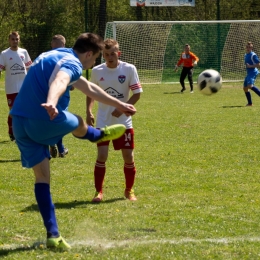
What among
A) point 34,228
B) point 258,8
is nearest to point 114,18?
point 258,8

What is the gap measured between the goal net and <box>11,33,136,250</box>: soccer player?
70.7 ft

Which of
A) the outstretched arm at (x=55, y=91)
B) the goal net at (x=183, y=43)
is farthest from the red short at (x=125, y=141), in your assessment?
the goal net at (x=183, y=43)

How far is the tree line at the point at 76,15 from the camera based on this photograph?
28969 mm

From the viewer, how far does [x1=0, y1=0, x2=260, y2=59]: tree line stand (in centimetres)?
2897

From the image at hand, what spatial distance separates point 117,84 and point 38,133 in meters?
2.37

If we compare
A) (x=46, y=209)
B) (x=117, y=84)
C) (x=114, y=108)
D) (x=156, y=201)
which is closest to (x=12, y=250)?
(x=46, y=209)

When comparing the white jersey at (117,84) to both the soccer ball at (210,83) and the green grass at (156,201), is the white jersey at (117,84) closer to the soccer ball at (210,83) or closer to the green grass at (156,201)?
the green grass at (156,201)

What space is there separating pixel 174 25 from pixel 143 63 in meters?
3.24

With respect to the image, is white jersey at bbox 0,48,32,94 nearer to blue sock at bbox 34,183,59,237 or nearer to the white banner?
blue sock at bbox 34,183,59,237

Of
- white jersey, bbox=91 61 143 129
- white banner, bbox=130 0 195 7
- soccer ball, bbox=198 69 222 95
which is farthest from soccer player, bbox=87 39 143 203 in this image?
white banner, bbox=130 0 195 7

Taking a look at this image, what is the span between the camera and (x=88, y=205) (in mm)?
6934

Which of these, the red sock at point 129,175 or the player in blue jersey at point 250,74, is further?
the player in blue jersey at point 250,74

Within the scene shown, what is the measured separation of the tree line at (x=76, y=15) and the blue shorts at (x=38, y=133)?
889 inches

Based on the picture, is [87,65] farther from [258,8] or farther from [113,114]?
[258,8]
